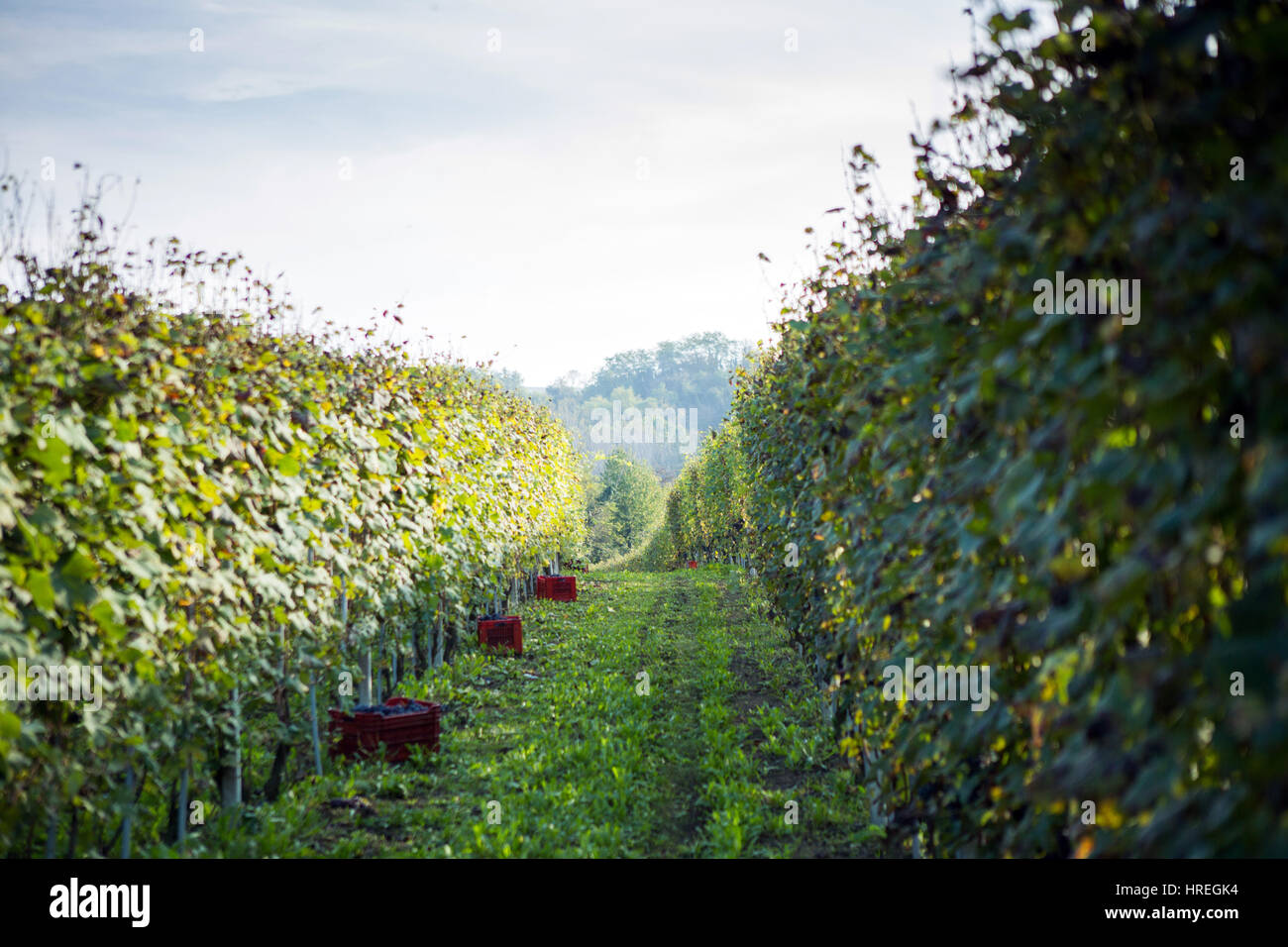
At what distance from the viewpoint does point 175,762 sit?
4199mm

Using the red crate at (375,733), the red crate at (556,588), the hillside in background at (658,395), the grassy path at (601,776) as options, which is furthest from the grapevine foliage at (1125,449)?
the hillside in background at (658,395)

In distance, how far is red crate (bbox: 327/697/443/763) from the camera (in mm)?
6707

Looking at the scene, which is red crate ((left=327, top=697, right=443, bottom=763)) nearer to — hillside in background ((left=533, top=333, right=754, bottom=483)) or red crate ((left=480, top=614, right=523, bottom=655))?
red crate ((left=480, top=614, right=523, bottom=655))

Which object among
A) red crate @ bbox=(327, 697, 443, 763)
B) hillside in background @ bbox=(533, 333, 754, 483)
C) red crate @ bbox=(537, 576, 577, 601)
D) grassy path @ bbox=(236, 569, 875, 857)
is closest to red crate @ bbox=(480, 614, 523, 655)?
grassy path @ bbox=(236, 569, 875, 857)

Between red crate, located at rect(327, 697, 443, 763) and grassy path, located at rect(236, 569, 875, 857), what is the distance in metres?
0.15

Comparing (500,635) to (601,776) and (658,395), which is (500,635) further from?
(658,395)

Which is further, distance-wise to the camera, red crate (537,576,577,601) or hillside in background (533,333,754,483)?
hillside in background (533,333,754,483)

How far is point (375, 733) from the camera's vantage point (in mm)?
6715

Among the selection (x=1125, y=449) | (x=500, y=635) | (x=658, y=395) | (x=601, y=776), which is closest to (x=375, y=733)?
(x=601, y=776)

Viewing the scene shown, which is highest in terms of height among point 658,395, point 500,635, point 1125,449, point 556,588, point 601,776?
point 658,395

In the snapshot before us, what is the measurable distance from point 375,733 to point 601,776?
1.84 meters

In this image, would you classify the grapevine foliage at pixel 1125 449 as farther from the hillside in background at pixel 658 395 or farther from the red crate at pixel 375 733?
the hillside in background at pixel 658 395

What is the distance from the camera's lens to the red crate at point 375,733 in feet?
22.0

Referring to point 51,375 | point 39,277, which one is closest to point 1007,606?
point 51,375
